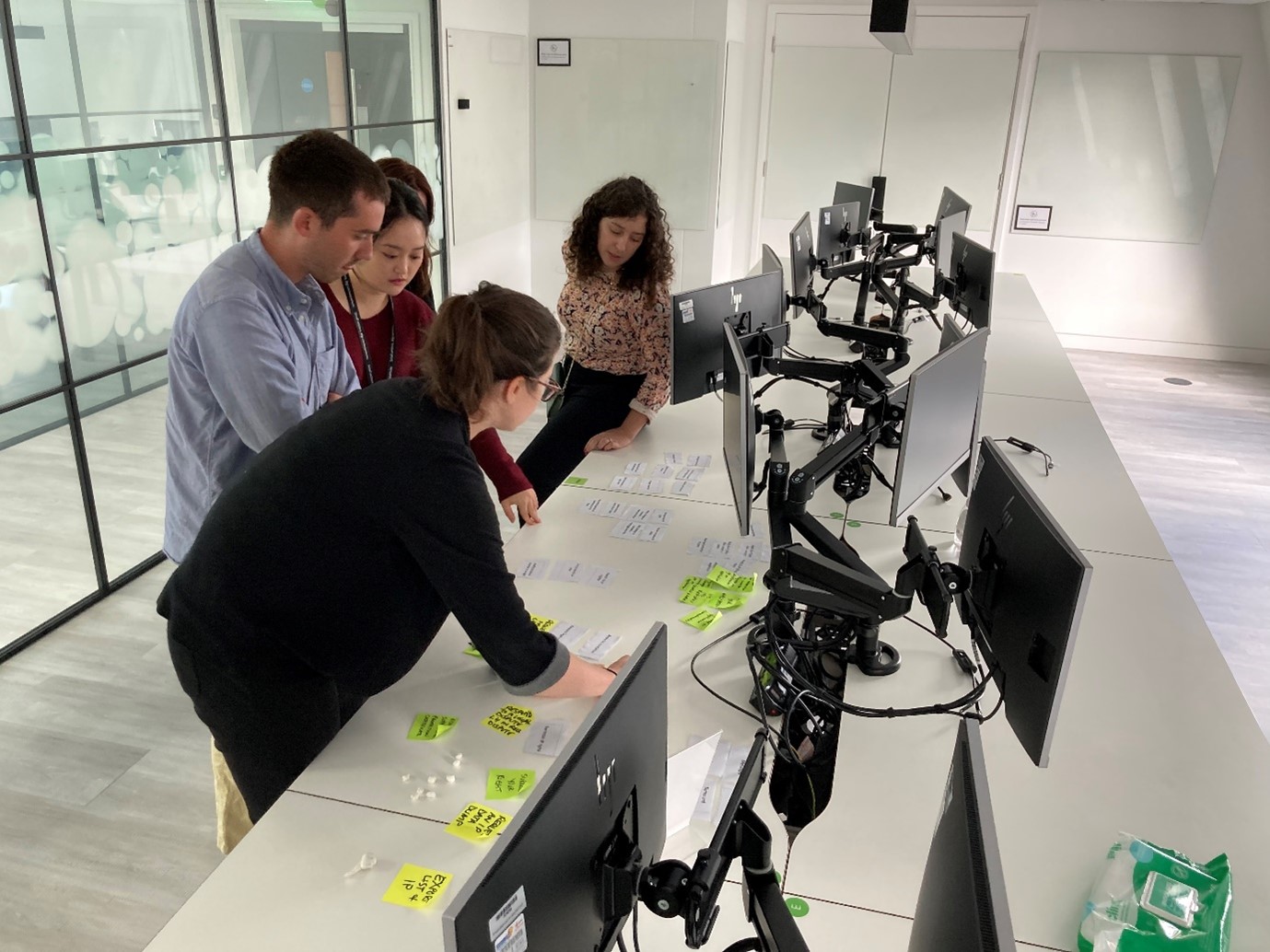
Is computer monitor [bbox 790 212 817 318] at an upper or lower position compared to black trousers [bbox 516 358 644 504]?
upper

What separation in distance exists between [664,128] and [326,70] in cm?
239

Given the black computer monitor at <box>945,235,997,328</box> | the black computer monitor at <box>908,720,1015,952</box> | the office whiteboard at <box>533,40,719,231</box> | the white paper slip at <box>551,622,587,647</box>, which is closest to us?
the black computer monitor at <box>908,720,1015,952</box>

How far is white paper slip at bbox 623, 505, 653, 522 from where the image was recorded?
2418mm

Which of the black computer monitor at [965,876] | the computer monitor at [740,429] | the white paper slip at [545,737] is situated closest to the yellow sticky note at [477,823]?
the white paper slip at [545,737]

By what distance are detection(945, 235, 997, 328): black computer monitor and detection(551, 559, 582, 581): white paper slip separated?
5.91 ft

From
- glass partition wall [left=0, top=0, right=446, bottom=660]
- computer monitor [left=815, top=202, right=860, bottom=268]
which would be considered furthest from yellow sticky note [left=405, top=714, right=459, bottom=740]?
computer monitor [left=815, top=202, right=860, bottom=268]

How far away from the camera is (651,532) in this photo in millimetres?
2338

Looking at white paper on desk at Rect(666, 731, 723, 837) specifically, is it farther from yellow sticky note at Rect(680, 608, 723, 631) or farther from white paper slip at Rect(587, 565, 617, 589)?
white paper slip at Rect(587, 565, 617, 589)

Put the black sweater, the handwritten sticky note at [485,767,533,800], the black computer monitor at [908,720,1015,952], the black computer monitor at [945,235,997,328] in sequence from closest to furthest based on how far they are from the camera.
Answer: the black computer monitor at [908,720,1015,952]
the black sweater
the handwritten sticky note at [485,767,533,800]
the black computer monitor at [945,235,997,328]

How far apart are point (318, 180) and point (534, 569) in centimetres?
94

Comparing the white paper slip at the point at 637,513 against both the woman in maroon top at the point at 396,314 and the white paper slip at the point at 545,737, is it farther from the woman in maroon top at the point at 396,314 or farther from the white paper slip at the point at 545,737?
the white paper slip at the point at 545,737

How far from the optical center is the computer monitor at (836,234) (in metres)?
4.26

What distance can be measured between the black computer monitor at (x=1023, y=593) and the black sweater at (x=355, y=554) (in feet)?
2.33

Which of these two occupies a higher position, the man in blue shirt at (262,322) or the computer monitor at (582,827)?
the man in blue shirt at (262,322)
